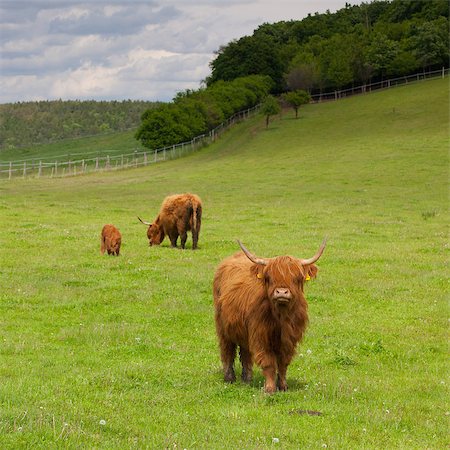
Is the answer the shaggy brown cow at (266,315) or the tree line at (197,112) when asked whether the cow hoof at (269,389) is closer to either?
the shaggy brown cow at (266,315)

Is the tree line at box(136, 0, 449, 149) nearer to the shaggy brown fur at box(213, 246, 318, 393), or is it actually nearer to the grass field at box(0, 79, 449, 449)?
the grass field at box(0, 79, 449, 449)

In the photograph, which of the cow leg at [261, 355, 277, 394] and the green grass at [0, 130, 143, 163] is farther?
the green grass at [0, 130, 143, 163]

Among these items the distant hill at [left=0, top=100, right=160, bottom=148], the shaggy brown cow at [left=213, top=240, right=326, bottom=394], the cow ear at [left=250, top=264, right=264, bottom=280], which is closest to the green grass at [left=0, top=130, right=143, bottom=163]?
the distant hill at [left=0, top=100, right=160, bottom=148]

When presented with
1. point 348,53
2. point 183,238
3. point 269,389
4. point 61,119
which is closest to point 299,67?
point 348,53

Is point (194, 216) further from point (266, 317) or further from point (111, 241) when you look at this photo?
point (266, 317)

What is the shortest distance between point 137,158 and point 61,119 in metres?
97.0

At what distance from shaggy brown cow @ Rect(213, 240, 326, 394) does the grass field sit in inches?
16.2

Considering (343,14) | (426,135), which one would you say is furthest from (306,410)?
(343,14)

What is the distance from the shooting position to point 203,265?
814 inches

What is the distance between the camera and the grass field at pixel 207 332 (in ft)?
27.3

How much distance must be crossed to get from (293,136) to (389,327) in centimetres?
6668

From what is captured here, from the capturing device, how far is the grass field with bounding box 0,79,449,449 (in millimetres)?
8328

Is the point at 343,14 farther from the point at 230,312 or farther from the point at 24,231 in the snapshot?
the point at 230,312

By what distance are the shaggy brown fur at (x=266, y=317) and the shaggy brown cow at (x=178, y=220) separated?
13.5 m
